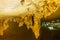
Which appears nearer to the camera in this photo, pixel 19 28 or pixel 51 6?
pixel 51 6

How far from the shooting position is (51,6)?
644 mm

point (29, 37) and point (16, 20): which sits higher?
point (16, 20)

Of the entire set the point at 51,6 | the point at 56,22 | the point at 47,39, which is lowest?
the point at 47,39

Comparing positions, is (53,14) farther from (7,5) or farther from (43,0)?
(7,5)

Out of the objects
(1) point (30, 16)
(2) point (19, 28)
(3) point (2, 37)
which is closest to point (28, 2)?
(1) point (30, 16)

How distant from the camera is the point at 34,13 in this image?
0.66 meters

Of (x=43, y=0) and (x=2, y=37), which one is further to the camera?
(x=2, y=37)

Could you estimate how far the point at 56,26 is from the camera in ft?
2.41

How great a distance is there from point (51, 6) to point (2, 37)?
1.29 ft

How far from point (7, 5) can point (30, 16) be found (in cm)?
16

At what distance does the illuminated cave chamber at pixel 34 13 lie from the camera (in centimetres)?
64

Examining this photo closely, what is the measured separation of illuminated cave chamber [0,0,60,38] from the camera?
2.11 feet

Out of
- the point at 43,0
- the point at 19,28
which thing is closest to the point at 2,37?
the point at 19,28

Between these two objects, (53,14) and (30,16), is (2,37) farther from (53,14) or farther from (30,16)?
(53,14)
